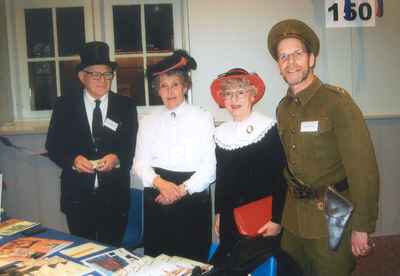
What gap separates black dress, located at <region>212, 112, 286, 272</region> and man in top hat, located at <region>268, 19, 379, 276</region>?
0.06 metres

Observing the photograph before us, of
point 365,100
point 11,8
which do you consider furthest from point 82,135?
point 365,100

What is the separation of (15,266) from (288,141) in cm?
126

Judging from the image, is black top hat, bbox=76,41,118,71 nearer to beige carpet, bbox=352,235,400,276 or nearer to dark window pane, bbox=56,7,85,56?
dark window pane, bbox=56,7,85,56

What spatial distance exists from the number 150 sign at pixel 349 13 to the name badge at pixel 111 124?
1.84m

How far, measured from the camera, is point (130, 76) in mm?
3510

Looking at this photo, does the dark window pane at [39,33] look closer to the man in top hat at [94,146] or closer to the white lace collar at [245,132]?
the man in top hat at [94,146]

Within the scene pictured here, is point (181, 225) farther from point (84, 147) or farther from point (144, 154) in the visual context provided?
point (84, 147)

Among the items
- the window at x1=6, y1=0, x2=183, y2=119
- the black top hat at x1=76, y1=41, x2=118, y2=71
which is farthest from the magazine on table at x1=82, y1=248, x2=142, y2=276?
the window at x1=6, y1=0, x2=183, y2=119

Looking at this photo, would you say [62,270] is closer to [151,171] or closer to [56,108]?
[151,171]

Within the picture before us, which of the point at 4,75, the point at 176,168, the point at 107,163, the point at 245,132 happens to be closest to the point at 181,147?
the point at 176,168

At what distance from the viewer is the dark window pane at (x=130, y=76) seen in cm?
350

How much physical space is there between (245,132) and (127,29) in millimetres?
1963

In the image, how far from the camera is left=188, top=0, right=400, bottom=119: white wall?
328cm

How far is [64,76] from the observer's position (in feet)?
11.5
